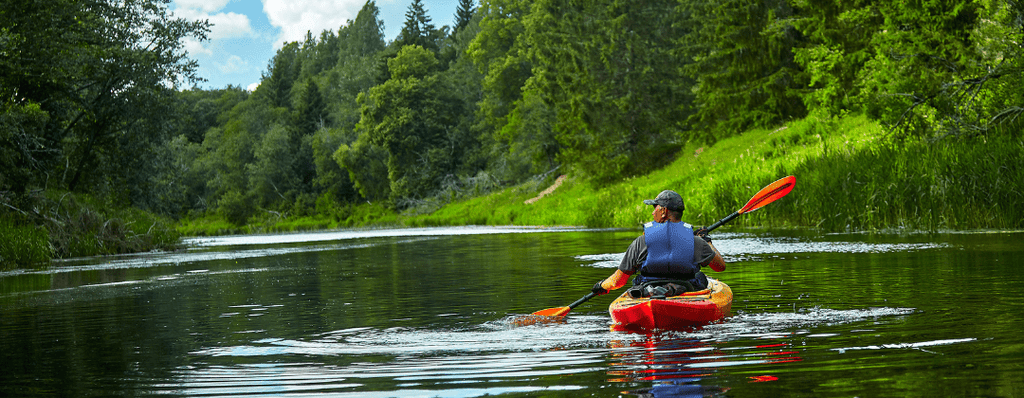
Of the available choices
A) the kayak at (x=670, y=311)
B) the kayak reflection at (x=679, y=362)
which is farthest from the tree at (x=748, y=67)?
the kayak reflection at (x=679, y=362)

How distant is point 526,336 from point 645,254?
1.59 m

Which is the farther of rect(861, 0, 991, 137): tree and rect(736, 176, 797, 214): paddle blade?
rect(861, 0, 991, 137): tree

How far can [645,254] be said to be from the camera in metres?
9.04

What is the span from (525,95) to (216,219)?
40.1 meters

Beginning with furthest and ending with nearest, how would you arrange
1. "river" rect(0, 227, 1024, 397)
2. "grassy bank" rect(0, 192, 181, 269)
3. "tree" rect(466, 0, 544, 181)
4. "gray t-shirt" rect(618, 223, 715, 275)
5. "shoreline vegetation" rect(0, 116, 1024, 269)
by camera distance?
"tree" rect(466, 0, 544, 181)
"grassy bank" rect(0, 192, 181, 269)
"shoreline vegetation" rect(0, 116, 1024, 269)
"gray t-shirt" rect(618, 223, 715, 275)
"river" rect(0, 227, 1024, 397)

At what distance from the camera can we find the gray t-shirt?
9000mm

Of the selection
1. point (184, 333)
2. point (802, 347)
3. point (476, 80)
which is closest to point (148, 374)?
point (184, 333)

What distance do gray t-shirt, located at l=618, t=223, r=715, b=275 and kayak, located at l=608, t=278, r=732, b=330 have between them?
18.8 inches

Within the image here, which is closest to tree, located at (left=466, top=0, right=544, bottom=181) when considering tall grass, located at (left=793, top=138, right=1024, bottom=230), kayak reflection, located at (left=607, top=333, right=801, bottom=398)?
tall grass, located at (left=793, top=138, right=1024, bottom=230)

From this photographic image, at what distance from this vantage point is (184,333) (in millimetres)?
9586

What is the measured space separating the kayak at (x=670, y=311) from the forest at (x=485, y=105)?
12.9m

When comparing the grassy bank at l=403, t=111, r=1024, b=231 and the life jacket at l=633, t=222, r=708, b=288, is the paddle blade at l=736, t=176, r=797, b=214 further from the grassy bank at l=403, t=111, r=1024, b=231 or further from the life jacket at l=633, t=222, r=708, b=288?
the grassy bank at l=403, t=111, r=1024, b=231

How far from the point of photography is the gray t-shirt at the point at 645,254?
29.5 ft

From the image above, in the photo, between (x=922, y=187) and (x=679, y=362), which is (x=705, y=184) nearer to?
(x=922, y=187)
